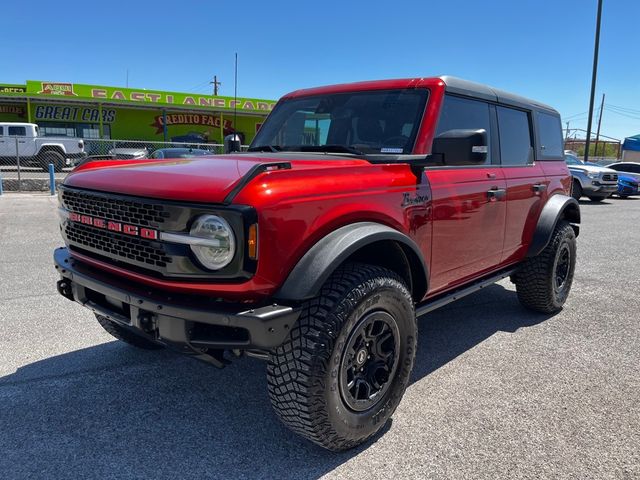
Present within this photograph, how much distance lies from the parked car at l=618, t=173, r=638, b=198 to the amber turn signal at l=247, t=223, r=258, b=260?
20.7 meters

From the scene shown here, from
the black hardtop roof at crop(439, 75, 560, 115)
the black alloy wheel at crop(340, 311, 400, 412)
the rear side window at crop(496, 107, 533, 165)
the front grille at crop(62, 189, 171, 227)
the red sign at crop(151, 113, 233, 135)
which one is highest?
the red sign at crop(151, 113, 233, 135)

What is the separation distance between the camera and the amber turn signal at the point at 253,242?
2.11 meters

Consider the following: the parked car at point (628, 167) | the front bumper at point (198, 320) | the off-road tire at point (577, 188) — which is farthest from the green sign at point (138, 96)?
the front bumper at point (198, 320)

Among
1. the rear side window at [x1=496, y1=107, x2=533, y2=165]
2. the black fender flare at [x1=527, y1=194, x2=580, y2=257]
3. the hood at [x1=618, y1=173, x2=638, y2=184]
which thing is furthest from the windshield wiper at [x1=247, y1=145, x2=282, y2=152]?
the hood at [x1=618, y1=173, x2=638, y2=184]

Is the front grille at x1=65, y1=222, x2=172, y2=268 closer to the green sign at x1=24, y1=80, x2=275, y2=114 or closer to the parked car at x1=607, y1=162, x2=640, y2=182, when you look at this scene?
the parked car at x1=607, y1=162, x2=640, y2=182

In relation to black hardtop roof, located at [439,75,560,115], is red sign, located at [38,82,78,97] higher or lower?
higher

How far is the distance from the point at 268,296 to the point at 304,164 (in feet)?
A: 2.54

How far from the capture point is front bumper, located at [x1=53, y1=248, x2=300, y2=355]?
210 centimetres

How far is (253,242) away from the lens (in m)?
2.13

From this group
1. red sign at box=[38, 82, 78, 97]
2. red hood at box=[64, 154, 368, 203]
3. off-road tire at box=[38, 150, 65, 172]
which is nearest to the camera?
red hood at box=[64, 154, 368, 203]

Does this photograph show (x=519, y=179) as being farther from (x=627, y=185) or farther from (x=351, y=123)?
(x=627, y=185)

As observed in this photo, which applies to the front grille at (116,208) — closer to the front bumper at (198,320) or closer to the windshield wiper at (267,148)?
the front bumper at (198,320)

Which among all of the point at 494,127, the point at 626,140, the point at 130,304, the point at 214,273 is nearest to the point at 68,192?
the point at 130,304

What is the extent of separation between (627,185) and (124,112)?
1056 inches
